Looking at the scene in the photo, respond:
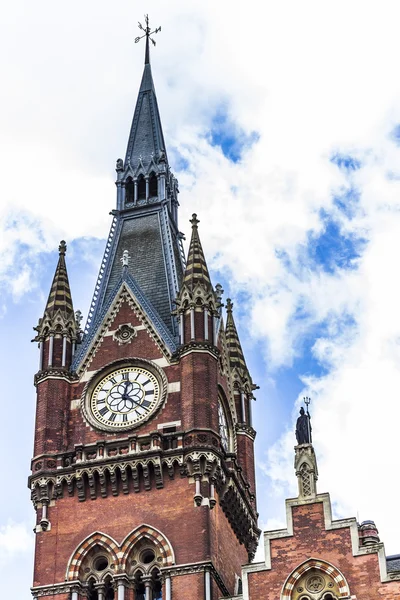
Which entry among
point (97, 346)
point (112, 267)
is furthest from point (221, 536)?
point (112, 267)

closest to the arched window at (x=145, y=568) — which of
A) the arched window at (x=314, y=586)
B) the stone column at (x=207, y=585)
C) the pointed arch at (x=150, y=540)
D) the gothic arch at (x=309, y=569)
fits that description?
the pointed arch at (x=150, y=540)

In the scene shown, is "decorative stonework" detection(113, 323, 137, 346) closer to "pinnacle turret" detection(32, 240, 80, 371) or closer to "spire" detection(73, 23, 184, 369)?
"spire" detection(73, 23, 184, 369)

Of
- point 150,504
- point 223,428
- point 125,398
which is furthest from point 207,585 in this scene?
point 223,428

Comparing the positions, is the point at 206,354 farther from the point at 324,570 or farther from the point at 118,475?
the point at 324,570

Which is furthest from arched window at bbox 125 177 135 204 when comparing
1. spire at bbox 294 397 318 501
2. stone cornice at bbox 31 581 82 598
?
stone cornice at bbox 31 581 82 598

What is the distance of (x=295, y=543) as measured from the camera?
4909 cm

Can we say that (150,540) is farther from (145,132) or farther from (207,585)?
(145,132)

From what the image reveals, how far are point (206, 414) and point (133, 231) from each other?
13.1 metres

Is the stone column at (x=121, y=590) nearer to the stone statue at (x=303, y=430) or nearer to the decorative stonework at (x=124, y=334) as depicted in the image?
the stone statue at (x=303, y=430)

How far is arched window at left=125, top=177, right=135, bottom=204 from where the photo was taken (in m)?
67.2

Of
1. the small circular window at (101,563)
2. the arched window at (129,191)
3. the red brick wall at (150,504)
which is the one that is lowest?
the small circular window at (101,563)

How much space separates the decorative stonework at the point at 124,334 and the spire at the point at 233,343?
625cm

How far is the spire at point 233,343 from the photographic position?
2499 inches

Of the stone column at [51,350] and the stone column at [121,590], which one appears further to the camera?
the stone column at [51,350]
